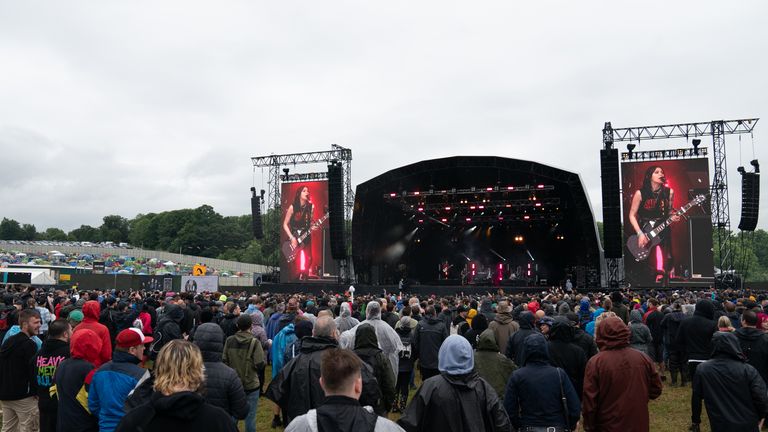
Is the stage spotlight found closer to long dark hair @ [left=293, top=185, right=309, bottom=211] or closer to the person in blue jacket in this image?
long dark hair @ [left=293, top=185, right=309, bottom=211]

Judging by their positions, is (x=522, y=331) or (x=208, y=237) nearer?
(x=522, y=331)

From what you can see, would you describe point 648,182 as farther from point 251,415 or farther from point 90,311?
point 90,311

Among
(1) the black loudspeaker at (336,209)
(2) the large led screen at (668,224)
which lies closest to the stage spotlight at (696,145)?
(2) the large led screen at (668,224)

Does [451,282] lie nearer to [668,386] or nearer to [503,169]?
[503,169]

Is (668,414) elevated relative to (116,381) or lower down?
lower down

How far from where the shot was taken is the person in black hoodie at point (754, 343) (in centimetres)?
598

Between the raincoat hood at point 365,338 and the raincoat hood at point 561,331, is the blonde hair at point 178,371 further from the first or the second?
the raincoat hood at point 561,331

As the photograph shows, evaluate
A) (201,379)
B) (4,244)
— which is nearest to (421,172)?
(201,379)

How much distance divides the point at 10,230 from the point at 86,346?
116625 mm

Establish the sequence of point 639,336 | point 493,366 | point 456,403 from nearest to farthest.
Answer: point 456,403 → point 493,366 → point 639,336

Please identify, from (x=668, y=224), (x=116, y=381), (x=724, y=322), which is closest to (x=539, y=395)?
(x=116, y=381)

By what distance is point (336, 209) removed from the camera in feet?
92.4

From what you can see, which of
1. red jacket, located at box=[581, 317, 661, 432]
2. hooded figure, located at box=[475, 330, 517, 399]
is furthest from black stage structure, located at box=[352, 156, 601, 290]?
red jacket, located at box=[581, 317, 661, 432]

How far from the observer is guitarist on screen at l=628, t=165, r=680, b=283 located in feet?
76.9
